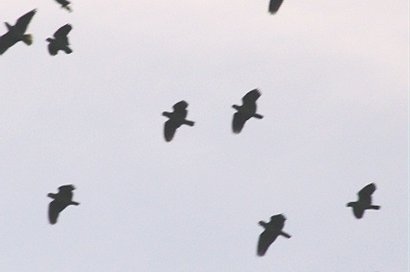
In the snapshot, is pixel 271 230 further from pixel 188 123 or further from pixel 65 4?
pixel 65 4

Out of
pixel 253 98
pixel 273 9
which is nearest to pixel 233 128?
pixel 253 98

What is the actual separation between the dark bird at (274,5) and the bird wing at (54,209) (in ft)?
31.4

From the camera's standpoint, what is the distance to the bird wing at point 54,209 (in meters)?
45.4

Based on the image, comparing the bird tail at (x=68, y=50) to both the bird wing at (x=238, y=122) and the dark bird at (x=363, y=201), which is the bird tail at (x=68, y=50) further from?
the dark bird at (x=363, y=201)

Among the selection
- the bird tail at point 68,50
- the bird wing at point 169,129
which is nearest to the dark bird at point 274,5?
the bird wing at point 169,129

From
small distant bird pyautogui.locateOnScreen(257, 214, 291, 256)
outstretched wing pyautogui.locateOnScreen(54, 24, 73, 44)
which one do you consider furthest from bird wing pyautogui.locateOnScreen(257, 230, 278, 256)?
outstretched wing pyautogui.locateOnScreen(54, 24, 73, 44)

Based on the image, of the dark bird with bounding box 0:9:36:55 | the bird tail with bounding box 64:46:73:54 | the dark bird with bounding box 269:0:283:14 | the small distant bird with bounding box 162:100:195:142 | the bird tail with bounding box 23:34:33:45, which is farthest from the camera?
the small distant bird with bounding box 162:100:195:142

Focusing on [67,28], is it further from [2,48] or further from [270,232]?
[270,232]

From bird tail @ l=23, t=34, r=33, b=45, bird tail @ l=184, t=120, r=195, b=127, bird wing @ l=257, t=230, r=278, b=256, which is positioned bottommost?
bird wing @ l=257, t=230, r=278, b=256

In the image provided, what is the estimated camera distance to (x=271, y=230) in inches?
1732

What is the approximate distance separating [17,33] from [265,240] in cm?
1006

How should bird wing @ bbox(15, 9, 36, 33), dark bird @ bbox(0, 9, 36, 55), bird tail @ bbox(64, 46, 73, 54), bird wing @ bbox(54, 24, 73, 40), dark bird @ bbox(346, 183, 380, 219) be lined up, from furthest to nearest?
bird wing @ bbox(54, 24, 73, 40)
bird tail @ bbox(64, 46, 73, 54)
dark bird @ bbox(346, 183, 380, 219)
bird wing @ bbox(15, 9, 36, 33)
dark bird @ bbox(0, 9, 36, 55)

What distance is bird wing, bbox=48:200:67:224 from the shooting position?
45438 millimetres

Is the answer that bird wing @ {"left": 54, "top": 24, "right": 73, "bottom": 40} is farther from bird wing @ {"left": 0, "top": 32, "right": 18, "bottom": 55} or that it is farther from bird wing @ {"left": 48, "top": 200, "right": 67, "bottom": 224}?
bird wing @ {"left": 48, "top": 200, "right": 67, "bottom": 224}
